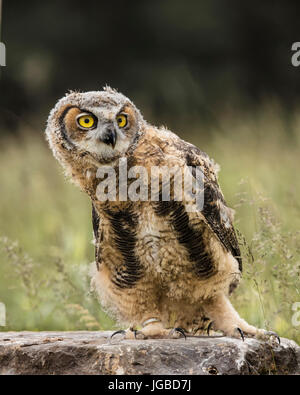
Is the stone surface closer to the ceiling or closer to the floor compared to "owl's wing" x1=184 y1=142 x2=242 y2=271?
closer to the floor

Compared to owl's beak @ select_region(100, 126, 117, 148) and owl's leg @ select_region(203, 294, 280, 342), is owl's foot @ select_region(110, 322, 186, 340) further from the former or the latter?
owl's beak @ select_region(100, 126, 117, 148)

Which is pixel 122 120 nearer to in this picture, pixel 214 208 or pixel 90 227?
pixel 214 208

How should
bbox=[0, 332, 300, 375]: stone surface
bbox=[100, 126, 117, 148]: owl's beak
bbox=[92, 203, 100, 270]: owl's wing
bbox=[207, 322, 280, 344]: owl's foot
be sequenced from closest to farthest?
1. bbox=[0, 332, 300, 375]: stone surface
2. bbox=[100, 126, 117, 148]: owl's beak
3. bbox=[207, 322, 280, 344]: owl's foot
4. bbox=[92, 203, 100, 270]: owl's wing

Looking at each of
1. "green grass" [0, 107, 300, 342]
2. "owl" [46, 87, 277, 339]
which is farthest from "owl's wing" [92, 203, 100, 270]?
"green grass" [0, 107, 300, 342]

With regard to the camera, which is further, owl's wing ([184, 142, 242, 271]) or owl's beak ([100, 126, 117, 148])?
owl's wing ([184, 142, 242, 271])

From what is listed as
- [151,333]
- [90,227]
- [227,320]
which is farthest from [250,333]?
[90,227]

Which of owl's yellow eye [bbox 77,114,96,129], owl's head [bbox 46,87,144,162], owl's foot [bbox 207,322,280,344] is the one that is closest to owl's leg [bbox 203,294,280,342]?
owl's foot [bbox 207,322,280,344]

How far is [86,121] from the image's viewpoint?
6.65ft

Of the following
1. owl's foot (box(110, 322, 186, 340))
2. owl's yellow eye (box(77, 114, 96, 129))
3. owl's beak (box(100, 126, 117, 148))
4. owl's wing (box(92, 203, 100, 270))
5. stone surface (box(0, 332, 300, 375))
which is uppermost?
owl's yellow eye (box(77, 114, 96, 129))

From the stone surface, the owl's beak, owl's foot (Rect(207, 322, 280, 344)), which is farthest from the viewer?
owl's foot (Rect(207, 322, 280, 344))

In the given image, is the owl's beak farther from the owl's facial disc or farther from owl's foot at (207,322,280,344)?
owl's foot at (207,322,280,344)

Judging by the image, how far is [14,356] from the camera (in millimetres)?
1939

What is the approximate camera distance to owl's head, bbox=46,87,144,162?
6.49 ft

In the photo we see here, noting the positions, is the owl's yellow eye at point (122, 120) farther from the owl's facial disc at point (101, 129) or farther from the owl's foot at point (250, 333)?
the owl's foot at point (250, 333)
